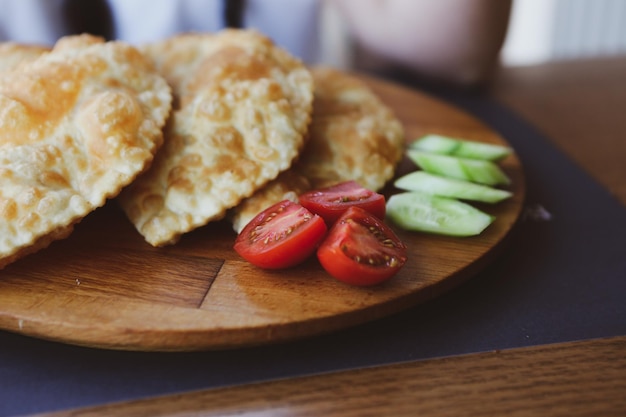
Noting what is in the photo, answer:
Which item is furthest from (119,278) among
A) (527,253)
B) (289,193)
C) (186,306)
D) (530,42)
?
(530,42)

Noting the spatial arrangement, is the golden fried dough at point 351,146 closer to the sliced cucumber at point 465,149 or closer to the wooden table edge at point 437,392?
the sliced cucumber at point 465,149

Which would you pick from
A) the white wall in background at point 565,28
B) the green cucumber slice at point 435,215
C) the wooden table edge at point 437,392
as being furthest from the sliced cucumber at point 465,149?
the white wall in background at point 565,28

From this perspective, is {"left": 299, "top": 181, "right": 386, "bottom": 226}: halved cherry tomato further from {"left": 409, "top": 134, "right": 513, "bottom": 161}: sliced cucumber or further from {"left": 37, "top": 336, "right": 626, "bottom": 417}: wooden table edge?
{"left": 409, "top": 134, "right": 513, "bottom": 161}: sliced cucumber

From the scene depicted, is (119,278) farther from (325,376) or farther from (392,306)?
(392,306)

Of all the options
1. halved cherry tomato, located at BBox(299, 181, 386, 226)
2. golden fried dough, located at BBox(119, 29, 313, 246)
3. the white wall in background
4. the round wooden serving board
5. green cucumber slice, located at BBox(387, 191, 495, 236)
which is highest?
golden fried dough, located at BBox(119, 29, 313, 246)

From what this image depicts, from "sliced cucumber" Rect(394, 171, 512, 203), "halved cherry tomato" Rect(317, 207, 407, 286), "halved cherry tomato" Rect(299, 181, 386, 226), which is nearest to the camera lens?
"halved cherry tomato" Rect(317, 207, 407, 286)

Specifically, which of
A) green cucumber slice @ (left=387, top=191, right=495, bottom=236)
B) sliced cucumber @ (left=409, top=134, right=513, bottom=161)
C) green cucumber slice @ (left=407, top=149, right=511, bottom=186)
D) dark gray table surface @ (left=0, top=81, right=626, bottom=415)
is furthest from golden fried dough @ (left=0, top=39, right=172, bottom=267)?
sliced cucumber @ (left=409, top=134, right=513, bottom=161)

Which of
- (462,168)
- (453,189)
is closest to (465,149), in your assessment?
(462,168)
